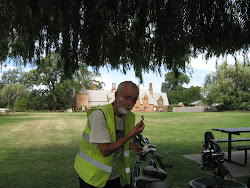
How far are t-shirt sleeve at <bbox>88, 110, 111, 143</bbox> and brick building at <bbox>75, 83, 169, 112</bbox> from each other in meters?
75.9

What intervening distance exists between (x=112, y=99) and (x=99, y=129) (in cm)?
8020

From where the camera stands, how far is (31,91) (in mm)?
68188

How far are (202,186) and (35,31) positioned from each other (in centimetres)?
255

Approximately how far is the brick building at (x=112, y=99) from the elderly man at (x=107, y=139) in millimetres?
75646

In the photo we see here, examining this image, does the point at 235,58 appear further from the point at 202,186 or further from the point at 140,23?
the point at 202,186

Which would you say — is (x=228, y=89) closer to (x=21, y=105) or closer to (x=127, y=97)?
→ (x=21, y=105)

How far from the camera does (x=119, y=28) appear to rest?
3.24m

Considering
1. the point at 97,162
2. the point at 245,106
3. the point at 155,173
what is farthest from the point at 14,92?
the point at 155,173

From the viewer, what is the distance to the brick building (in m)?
78.9

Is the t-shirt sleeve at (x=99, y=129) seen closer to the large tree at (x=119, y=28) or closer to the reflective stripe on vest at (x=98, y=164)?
the reflective stripe on vest at (x=98, y=164)

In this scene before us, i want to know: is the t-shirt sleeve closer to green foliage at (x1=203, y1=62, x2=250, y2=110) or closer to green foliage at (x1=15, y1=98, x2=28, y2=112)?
green foliage at (x1=203, y1=62, x2=250, y2=110)

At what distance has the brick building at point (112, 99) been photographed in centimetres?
7894

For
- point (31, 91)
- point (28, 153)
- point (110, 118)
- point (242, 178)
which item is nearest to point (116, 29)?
point (110, 118)

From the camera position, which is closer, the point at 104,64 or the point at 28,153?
the point at 104,64
